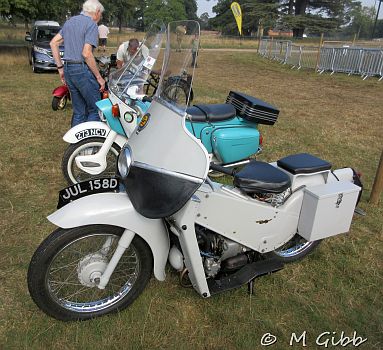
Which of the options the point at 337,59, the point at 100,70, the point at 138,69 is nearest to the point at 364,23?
the point at 337,59

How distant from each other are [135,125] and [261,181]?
1.70 meters

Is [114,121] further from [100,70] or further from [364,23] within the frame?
[364,23]

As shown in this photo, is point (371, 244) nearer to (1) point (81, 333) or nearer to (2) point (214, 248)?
(2) point (214, 248)

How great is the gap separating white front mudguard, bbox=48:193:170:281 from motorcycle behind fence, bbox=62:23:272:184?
1543 mm

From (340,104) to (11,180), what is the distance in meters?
8.29

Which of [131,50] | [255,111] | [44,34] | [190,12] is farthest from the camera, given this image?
[44,34]

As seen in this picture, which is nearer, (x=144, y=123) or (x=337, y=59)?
(x=144, y=123)

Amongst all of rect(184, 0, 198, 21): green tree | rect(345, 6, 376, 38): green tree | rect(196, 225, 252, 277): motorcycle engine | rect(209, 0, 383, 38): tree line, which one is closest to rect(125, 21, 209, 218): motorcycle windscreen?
rect(196, 225, 252, 277): motorcycle engine

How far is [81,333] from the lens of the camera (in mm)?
2217

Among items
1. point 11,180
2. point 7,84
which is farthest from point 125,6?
point 11,180

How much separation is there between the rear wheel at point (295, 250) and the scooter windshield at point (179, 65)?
5.00 feet

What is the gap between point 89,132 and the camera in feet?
12.5

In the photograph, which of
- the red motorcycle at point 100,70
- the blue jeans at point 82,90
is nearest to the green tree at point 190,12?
the blue jeans at point 82,90

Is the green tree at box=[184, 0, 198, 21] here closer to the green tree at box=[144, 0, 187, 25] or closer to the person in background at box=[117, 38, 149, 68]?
the green tree at box=[144, 0, 187, 25]
